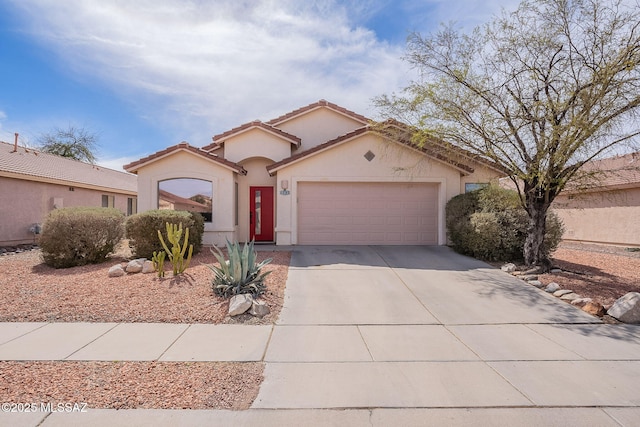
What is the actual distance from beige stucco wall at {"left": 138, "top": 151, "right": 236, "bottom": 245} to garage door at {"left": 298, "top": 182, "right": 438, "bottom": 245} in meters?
2.82

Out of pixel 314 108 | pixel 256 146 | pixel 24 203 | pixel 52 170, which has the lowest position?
pixel 24 203

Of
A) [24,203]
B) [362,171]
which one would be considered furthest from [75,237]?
[362,171]

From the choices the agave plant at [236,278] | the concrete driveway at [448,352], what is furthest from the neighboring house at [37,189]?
the concrete driveway at [448,352]

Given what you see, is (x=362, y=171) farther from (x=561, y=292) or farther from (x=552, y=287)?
(x=561, y=292)

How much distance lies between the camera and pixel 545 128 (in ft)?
29.2

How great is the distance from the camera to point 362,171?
1386 centimetres

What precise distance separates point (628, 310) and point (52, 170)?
23120mm

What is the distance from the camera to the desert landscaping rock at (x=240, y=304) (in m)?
6.52

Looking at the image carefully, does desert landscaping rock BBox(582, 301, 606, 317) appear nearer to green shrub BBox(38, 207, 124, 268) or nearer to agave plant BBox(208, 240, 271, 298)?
agave plant BBox(208, 240, 271, 298)

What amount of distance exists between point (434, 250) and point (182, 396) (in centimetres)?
1049

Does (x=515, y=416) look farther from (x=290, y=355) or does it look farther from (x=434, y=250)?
(x=434, y=250)

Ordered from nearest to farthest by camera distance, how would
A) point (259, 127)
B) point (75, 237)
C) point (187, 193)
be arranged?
point (75, 237), point (187, 193), point (259, 127)

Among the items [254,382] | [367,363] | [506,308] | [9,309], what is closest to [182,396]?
[254,382]

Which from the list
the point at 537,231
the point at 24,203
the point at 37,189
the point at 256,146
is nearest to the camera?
the point at 537,231
